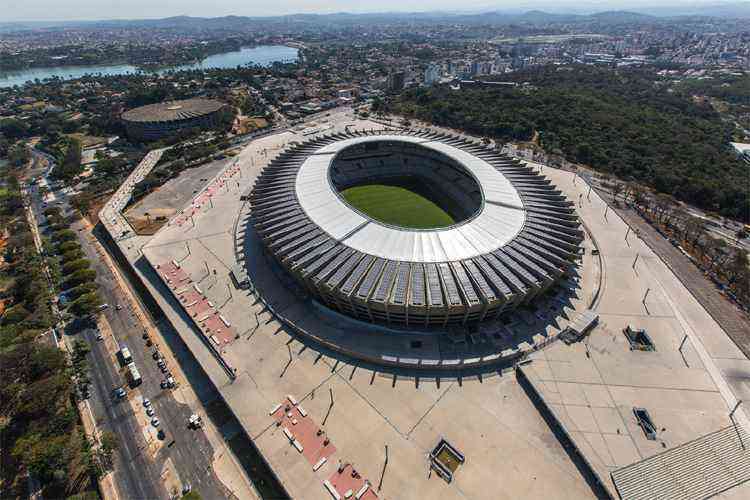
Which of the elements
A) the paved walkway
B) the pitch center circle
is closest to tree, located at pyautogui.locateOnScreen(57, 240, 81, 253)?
the pitch center circle

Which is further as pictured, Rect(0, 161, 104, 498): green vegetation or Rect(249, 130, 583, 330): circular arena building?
Rect(249, 130, 583, 330): circular arena building

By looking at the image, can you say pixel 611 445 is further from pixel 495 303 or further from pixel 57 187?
pixel 57 187

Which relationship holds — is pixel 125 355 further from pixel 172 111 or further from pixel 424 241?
pixel 172 111

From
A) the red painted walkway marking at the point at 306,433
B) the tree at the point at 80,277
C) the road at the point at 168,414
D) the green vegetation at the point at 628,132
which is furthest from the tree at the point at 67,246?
the green vegetation at the point at 628,132

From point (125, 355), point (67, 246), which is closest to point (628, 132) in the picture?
point (125, 355)

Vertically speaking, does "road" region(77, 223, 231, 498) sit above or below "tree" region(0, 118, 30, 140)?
below

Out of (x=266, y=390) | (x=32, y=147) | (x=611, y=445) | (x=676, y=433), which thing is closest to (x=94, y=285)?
(x=266, y=390)

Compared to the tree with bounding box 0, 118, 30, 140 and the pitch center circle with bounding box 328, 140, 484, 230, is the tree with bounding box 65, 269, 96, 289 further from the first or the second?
the tree with bounding box 0, 118, 30, 140
